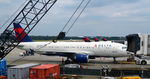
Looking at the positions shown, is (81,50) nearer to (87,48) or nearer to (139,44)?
(87,48)

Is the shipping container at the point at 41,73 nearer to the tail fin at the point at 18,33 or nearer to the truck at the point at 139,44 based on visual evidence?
the truck at the point at 139,44

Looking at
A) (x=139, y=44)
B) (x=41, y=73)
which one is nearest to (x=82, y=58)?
(x=41, y=73)

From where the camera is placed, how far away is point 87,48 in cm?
3070

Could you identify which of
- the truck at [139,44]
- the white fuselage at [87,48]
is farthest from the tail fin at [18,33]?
the truck at [139,44]

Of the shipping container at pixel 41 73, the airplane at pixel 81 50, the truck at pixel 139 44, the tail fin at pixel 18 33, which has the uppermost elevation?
the tail fin at pixel 18 33

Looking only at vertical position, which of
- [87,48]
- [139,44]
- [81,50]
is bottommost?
[81,50]

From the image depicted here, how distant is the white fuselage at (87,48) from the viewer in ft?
96.3

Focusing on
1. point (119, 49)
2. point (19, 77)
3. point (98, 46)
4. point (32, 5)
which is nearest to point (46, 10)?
point (32, 5)

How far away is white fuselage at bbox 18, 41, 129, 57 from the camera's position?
2935cm

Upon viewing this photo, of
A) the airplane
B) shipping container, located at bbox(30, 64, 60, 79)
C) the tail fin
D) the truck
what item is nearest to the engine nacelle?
the airplane

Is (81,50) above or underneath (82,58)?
above

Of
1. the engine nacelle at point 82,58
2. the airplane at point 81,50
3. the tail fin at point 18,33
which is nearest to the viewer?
the tail fin at point 18,33

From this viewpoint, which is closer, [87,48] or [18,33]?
[87,48]

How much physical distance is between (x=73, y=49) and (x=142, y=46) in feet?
58.4
